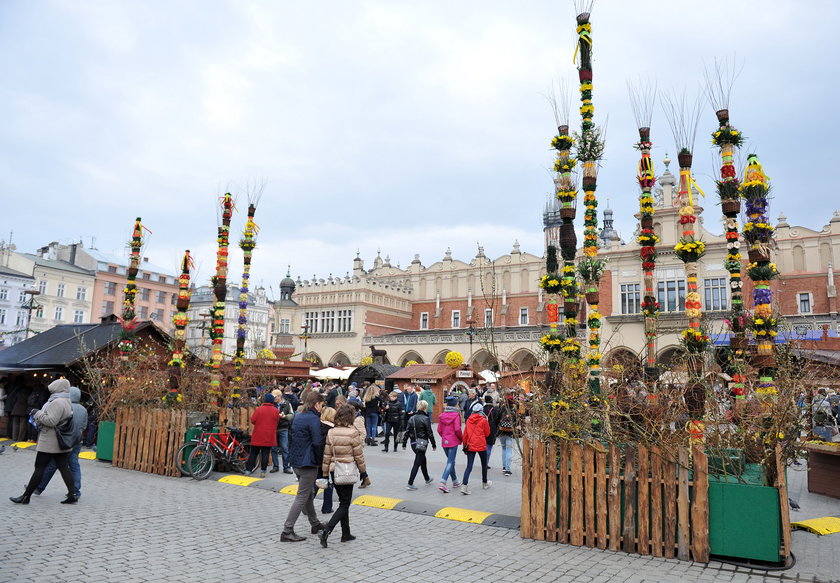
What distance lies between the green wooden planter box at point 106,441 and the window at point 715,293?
111ft

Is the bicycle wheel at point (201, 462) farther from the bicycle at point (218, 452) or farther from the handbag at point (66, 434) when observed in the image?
the handbag at point (66, 434)

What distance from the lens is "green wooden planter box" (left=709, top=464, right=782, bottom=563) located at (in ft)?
18.7

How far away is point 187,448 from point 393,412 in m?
5.52

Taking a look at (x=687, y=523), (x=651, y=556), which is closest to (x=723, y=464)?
(x=687, y=523)

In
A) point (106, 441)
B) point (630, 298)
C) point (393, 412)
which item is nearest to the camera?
point (106, 441)

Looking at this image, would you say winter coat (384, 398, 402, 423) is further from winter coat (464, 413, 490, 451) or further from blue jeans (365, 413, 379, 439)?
winter coat (464, 413, 490, 451)

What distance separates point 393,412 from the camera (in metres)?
14.5

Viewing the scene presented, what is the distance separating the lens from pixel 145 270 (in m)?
58.2

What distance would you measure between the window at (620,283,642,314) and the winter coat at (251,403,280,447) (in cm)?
3222

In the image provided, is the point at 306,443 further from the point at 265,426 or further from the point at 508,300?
the point at 508,300

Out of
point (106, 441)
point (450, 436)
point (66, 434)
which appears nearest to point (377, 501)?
point (450, 436)

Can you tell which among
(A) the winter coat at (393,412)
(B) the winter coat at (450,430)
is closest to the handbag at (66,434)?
(B) the winter coat at (450,430)

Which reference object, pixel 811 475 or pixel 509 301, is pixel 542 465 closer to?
pixel 811 475

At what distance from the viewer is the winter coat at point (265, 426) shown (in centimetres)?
1005
